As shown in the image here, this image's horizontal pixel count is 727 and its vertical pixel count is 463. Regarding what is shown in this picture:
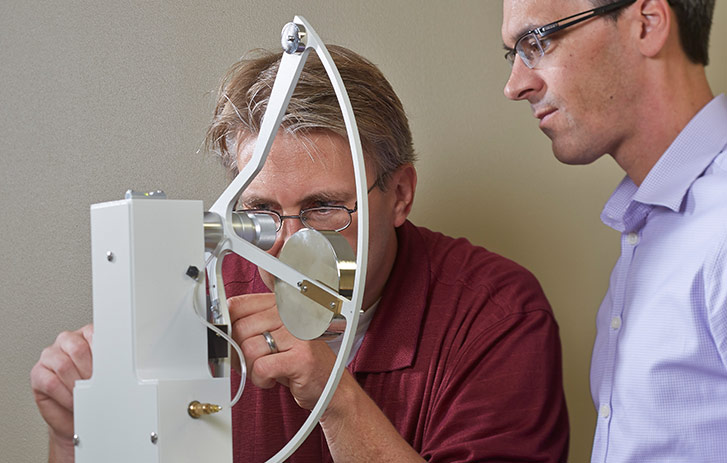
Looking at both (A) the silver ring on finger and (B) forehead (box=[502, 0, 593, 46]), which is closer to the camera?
(A) the silver ring on finger

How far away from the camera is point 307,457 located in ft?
4.56

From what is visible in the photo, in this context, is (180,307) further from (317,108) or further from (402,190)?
(402,190)

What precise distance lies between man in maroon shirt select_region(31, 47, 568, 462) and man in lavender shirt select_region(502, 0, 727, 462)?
0.43ft

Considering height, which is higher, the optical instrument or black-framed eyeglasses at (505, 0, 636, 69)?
black-framed eyeglasses at (505, 0, 636, 69)

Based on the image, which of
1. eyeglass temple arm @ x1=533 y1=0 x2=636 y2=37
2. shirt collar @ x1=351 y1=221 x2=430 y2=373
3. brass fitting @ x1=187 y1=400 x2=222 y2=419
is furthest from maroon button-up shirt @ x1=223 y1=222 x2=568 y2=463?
brass fitting @ x1=187 y1=400 x2=222 y2=419

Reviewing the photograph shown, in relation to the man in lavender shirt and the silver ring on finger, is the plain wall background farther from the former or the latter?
the silver ring on finger

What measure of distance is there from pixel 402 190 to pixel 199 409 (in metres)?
0.82

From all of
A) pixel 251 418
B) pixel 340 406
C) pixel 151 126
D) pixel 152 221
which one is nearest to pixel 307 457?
pixel 251 418

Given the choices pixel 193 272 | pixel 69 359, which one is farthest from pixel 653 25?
pixel 69 359

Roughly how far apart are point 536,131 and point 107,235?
47.6 inches

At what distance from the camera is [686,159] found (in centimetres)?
112

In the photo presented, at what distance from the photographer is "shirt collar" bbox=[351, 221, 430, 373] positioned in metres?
1.39

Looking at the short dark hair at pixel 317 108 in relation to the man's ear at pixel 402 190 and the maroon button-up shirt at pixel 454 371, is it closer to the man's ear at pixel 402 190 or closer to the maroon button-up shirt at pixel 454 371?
the man's ear at pixel 402 190

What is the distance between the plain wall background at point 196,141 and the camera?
4.45 ft
